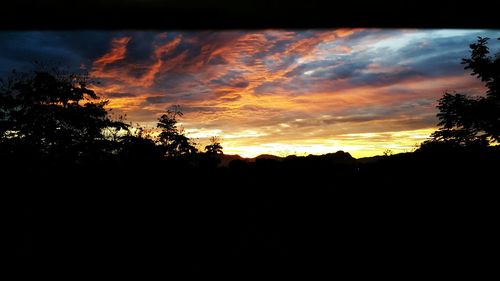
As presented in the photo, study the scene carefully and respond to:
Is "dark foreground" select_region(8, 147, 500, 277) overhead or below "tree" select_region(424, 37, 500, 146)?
below

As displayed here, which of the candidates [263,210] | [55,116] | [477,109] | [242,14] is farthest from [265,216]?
[477,109]

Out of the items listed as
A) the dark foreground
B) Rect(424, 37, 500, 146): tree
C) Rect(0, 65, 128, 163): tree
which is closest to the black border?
the dark foreground

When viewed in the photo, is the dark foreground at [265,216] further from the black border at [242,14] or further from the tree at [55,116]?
the tree at [55,116]

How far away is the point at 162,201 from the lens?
2.54 meters

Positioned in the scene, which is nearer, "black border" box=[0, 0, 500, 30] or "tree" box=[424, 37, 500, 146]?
"black border" box=[0, 0, 500, 30]

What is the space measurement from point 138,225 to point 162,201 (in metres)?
0.26

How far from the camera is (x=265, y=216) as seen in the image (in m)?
2.49

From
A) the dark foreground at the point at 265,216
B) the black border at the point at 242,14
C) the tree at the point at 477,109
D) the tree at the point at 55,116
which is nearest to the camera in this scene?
the black border at the point at 242,14

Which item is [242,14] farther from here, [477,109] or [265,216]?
[477,109]

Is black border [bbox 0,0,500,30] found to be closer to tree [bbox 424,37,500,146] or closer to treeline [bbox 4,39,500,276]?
treeline [bbox 4,39,500,276]

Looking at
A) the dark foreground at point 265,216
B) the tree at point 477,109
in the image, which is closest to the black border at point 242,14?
the dark foreground at point 265,216

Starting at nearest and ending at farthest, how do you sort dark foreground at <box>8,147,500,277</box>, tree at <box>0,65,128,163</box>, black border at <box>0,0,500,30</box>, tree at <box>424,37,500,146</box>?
black border at <box>0,0,500,30</box> → dark foreground at <box>8,147,500,277</box> → tree at <box>0,65,128,163</box> → tree at <box>424,37,500,146</box>

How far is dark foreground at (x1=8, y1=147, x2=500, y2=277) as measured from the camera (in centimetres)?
228

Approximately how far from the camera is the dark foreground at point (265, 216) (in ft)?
7.48
